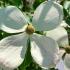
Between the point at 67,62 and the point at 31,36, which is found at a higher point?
the point at 31,36

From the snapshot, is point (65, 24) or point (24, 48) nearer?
point (24, 48)

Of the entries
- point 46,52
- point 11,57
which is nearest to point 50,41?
point 46,52

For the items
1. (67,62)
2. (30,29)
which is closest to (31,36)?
(30,29)

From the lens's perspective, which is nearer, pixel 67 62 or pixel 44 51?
pixel 44 51

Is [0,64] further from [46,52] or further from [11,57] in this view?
[46,52]

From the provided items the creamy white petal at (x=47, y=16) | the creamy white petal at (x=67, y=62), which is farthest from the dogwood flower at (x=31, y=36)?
the creamy white petal at (x=67, y=62)

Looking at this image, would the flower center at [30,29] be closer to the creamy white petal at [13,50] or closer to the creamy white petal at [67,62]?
the creamy white petal at [13,50]

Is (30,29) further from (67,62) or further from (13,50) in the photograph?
(67,62)
